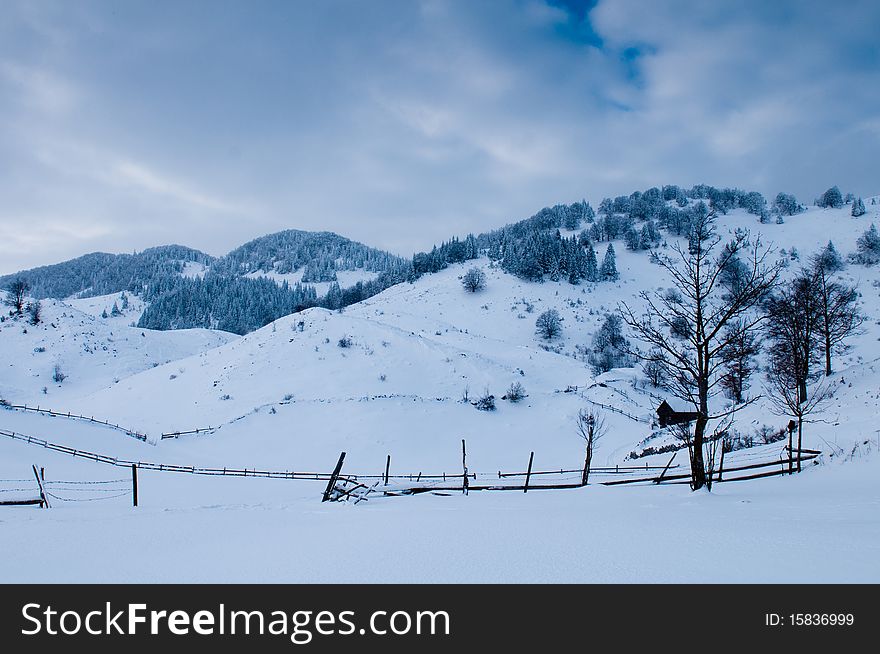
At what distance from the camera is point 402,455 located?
35.4 metres

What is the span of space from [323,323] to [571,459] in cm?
3770

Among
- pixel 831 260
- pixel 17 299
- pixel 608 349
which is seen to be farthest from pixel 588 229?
pixel 17 299

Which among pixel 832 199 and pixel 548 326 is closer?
pixel 548 326

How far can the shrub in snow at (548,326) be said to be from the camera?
7888cm

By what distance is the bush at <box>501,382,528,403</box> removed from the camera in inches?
1779

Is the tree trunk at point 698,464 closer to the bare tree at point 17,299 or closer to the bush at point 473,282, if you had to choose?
the bush at point 473,282

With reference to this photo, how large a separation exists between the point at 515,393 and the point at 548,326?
1419 inches

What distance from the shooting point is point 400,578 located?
17.0 feet

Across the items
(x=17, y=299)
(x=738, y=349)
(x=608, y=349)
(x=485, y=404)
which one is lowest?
(x=485, y=404)

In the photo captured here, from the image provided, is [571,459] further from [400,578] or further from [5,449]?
[5,449]

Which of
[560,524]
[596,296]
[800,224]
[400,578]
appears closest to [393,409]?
[560,524]

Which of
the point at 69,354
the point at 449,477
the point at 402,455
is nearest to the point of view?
the point at 449,477

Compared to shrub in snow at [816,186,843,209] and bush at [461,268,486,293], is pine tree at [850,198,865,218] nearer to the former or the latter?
shrub in snow at [816,186,843,209]

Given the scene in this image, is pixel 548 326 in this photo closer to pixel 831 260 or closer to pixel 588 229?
pixel 831 260
